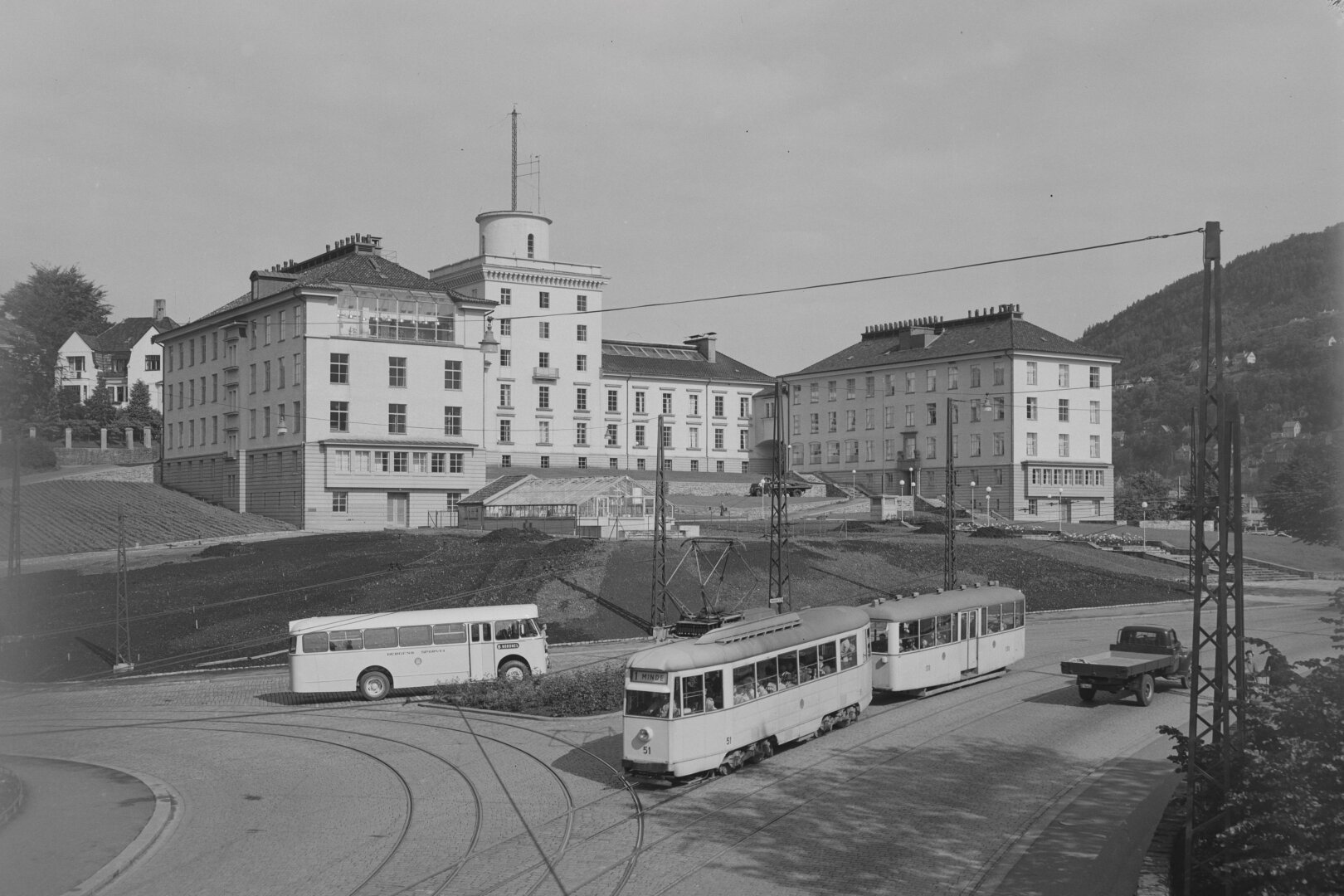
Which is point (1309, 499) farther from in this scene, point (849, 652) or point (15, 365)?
point (15, 365)

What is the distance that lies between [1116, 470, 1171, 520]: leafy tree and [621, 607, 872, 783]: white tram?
274 feet

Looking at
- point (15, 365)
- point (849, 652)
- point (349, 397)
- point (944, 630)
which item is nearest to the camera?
point (15, 365)

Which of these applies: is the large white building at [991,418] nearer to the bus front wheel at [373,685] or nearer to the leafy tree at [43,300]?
the bus front wheel at [373,685]

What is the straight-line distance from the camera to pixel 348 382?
7644 centimetres

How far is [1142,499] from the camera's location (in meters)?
113

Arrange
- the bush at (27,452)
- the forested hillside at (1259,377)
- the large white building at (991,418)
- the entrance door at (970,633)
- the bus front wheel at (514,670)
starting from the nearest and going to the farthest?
the entrance door at (970,633), the bus front wheel at (514,670), the bush at (27,452), the large white building at (991,418), the forested hillside at (1259,377)

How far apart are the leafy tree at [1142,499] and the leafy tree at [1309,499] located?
2620cm

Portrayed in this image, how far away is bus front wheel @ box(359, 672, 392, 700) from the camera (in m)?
33.5

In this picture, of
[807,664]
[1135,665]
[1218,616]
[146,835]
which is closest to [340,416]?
[807,664]

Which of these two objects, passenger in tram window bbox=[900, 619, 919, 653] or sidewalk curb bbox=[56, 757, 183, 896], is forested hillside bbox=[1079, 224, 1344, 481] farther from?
sidewalk curb bbox=[56, 757, 183, 896]

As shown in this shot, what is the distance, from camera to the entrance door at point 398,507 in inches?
3036

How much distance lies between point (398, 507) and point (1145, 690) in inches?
2258

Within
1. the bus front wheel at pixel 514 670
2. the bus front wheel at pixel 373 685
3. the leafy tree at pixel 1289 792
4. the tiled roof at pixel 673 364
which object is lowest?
the bus front wheel at pixel 373 685

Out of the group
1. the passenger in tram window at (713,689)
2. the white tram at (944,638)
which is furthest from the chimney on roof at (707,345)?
the passenger in tram window at (713,689)
